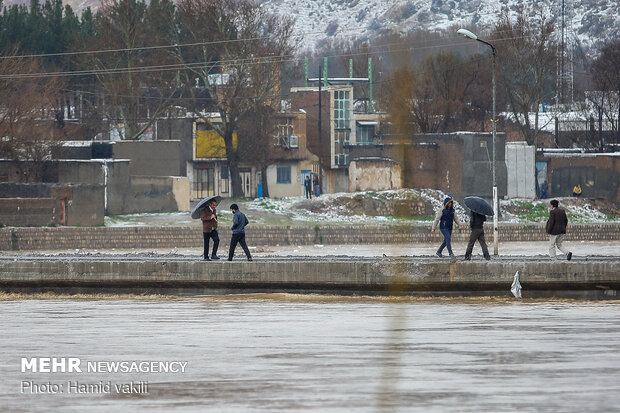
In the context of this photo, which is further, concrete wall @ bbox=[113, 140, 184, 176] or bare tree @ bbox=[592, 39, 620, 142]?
bare tree @ bbox=[592, 39, 620, 142]

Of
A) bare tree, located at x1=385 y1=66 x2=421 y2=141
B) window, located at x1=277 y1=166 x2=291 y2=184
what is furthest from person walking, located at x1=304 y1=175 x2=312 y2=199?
bare tree, located at x1=385 y1=66 x2=421 y2=141

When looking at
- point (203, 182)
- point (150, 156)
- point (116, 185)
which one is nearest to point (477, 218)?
point (116, 185)

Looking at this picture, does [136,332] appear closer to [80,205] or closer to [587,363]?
[587,363]

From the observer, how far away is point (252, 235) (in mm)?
56812

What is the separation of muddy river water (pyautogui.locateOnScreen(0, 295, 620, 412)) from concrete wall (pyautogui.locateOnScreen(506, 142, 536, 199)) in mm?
46500

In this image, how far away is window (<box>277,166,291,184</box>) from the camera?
3211 inches

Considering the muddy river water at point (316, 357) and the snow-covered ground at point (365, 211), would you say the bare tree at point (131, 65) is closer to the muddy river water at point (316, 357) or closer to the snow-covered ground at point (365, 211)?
the snow-covered ground at point (365, 211)

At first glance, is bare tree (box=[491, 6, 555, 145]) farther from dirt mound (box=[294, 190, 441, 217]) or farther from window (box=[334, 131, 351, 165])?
dirt mound (box=[294, 190, 441, 217])

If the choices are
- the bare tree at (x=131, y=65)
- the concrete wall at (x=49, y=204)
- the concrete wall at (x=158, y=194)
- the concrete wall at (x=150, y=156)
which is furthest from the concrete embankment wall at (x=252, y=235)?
the bare tree at (x=131, y=65)

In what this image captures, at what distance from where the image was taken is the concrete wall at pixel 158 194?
203 feet

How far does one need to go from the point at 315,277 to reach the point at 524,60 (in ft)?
180

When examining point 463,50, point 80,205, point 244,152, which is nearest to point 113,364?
point 80,205

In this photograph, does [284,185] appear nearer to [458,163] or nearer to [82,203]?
[458,163]

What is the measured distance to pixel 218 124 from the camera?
77875 millimetres
